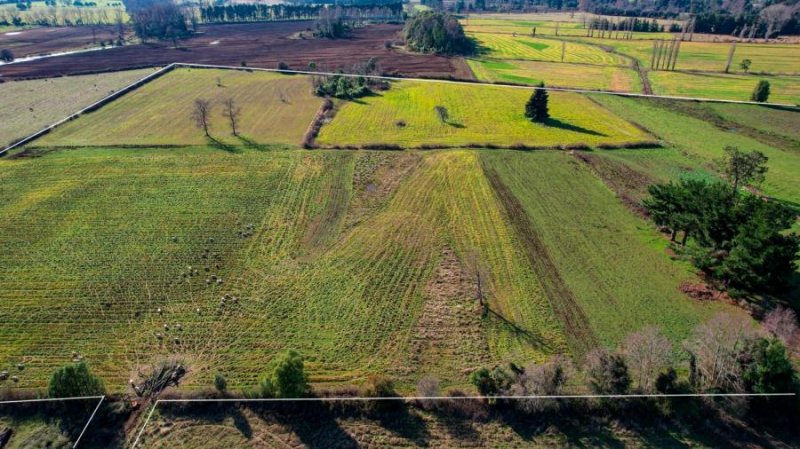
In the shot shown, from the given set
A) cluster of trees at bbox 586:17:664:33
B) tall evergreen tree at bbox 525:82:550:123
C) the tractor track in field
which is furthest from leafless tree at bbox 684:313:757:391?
cluster of trees at bbox 586:17:664:33

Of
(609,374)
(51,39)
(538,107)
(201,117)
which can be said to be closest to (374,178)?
(538,107)

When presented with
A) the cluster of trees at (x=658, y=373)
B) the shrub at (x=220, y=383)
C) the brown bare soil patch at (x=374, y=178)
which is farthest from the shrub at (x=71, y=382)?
the brown bare soil patch at (x=374, y=178)

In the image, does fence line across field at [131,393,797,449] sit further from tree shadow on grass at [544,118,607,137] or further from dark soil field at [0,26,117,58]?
dark soil field at [0,26,117,58]

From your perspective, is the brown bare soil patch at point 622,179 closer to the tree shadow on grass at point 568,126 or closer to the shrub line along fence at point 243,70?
the tree shadow on grass at point 568,126

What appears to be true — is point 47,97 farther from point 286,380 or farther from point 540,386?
point 540,386

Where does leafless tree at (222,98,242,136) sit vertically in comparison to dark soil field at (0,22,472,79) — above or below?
below

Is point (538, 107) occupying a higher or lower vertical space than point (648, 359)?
higher

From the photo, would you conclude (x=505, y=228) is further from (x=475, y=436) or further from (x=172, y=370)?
(x=172, y=370)
